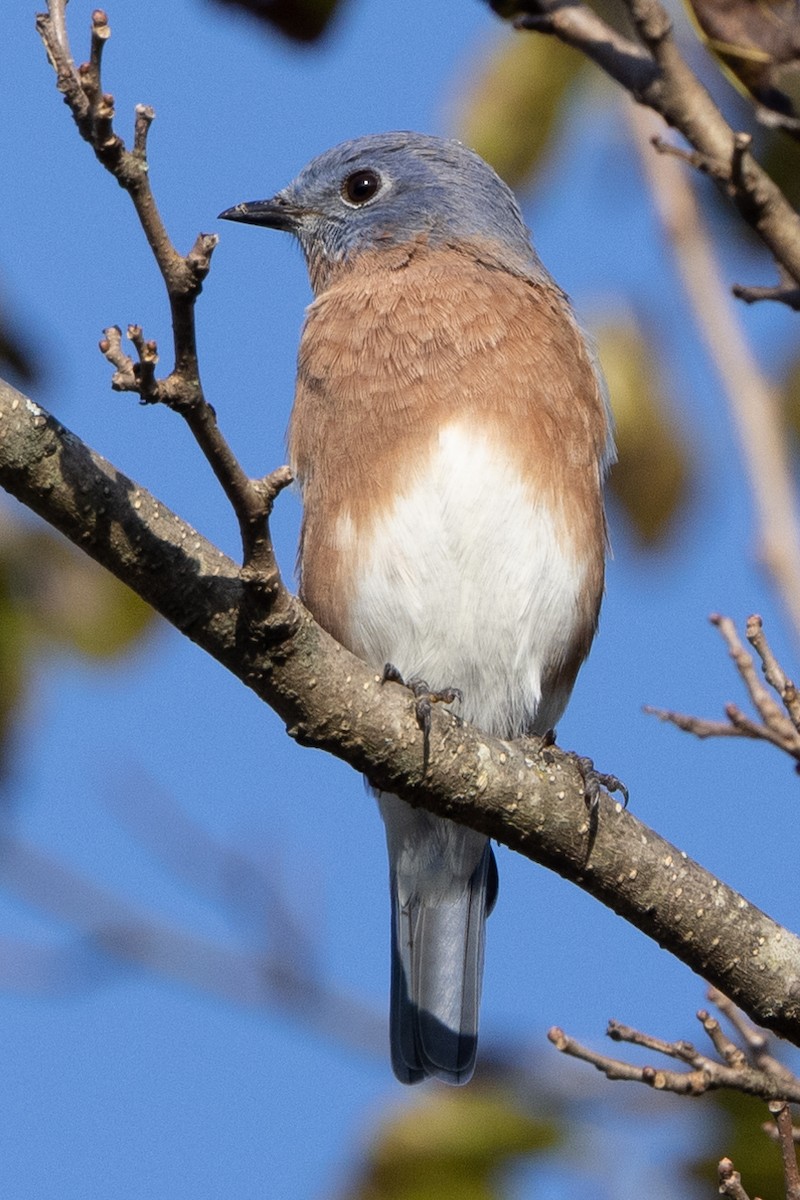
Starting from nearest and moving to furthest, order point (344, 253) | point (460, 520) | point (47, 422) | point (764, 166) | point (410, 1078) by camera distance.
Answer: point (47, 422) → point (764, 166) → point (460, 520) → point (410, 1078) → point (344, 253)

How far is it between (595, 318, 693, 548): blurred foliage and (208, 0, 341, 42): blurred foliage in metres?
1.80

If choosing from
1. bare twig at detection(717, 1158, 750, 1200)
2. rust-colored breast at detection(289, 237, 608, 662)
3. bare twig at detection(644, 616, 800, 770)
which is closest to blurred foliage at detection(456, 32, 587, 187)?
rust-colored breast at detection(289, 237, 608, 662)

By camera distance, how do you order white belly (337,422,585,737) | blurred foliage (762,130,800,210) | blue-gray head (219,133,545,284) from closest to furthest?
blurred foliage (762,130,800,210)
white belly (337,422,585,737)
blue-gray head (219,133,545,284)

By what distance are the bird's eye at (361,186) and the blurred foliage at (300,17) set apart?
2.49m

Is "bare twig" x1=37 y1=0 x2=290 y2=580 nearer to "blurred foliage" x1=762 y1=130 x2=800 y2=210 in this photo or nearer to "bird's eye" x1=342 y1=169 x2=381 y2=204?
"blurred foliage" x1=762 y1=130 x2=800 y2=210

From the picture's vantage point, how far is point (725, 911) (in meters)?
3.87

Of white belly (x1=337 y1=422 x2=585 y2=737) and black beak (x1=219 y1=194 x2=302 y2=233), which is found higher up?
black beak (x1=219 y1=194 x2=302 y2=233)

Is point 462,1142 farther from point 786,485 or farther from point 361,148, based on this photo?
point 361,148

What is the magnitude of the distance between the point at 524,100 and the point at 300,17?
4.36 ft

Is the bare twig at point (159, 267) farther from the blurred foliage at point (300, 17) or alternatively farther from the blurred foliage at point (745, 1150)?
the blurred foliage at point (745, 1150)

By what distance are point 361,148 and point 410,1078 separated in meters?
4.00

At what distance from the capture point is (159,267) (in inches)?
107

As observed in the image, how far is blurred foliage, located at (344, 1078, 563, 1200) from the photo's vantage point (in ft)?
13.1

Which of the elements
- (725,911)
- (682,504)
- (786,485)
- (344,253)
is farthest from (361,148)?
(725,911)
